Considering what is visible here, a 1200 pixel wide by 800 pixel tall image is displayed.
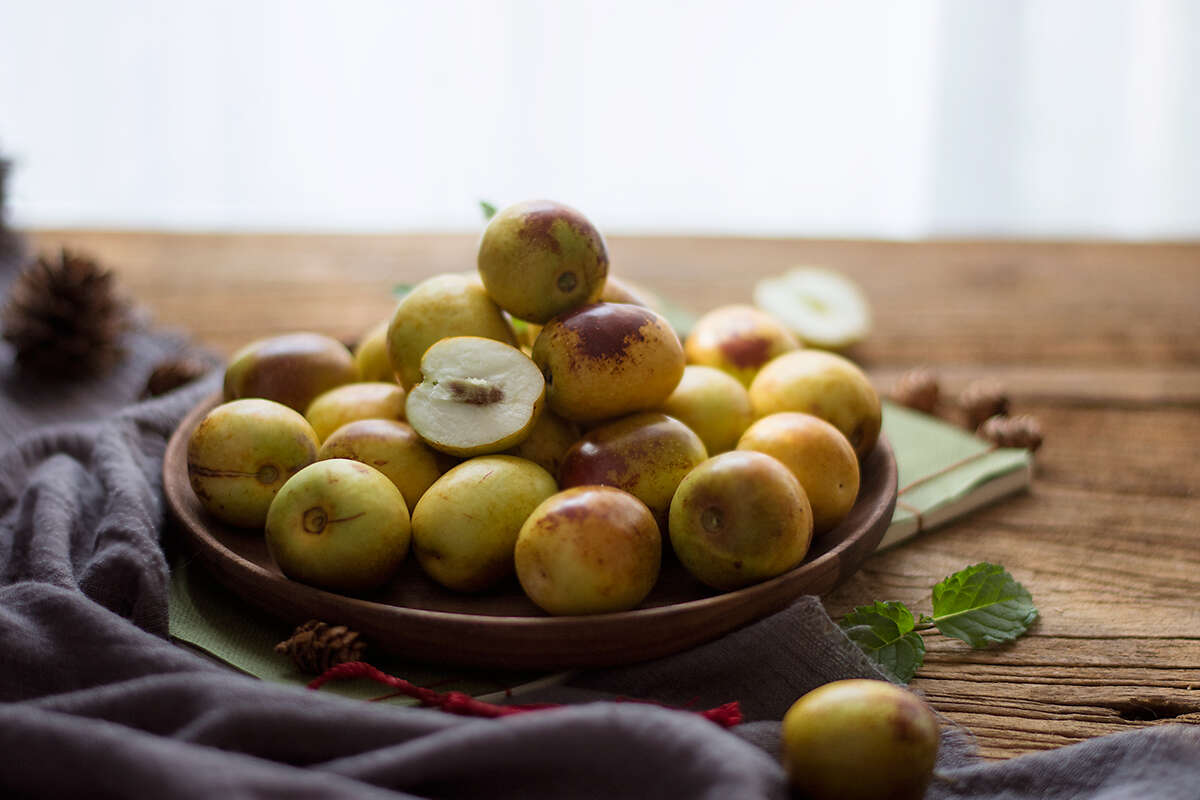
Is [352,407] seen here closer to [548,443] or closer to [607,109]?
[548,443]

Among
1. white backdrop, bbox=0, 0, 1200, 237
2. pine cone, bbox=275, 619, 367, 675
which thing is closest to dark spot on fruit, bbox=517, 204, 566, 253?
pine cone, bbox=275, 619, 367, 675

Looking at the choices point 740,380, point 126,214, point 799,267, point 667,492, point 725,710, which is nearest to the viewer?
point 725,710

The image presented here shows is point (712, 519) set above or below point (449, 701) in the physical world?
above

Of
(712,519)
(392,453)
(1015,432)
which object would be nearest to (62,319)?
(392,453)

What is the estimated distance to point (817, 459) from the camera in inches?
38.4

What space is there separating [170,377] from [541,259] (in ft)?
2.23

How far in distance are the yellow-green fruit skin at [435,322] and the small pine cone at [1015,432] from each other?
697 mm

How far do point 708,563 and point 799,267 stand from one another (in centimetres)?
133

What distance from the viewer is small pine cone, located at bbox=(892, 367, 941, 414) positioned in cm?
148

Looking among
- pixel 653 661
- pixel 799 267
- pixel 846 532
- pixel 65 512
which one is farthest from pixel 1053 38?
pixel 65 512

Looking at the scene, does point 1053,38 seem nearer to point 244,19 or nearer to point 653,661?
point 244,19

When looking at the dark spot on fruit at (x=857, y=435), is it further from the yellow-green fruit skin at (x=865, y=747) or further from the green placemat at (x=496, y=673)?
the yellow-green fruit skin at (x=865, y=747)

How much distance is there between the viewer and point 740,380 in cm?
123

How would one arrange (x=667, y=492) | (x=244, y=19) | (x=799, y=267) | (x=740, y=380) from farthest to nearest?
(x=244, y=19) < (x=799, y=267) < (x=740, y=380) < (x=667, y=492)
